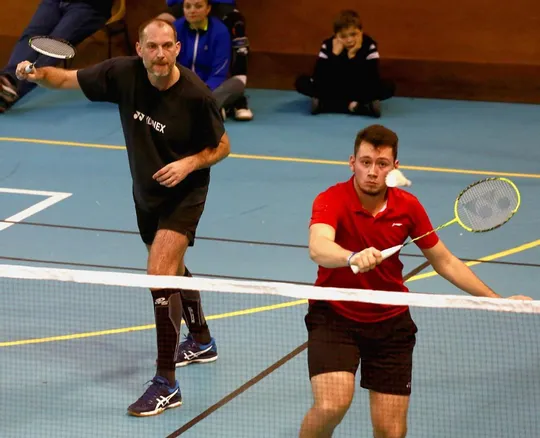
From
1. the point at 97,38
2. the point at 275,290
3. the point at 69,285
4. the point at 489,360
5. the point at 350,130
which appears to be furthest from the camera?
the point at 97,38

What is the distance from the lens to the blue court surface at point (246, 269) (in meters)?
6.33

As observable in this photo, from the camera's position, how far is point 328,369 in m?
5.06

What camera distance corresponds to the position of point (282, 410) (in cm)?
634

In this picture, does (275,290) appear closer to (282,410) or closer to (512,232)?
(282,410)

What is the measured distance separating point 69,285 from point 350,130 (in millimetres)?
5801

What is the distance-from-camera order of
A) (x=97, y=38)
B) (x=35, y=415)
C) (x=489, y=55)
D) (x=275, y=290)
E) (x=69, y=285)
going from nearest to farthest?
1. (x=275, y=290)
2. (x=35, y=415)
3. (x=69, y=285)
4. (x=489, y=55)
5. (x=97, y=38)

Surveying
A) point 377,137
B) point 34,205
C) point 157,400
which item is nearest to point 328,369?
point 377,137

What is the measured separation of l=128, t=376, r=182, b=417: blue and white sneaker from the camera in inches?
247

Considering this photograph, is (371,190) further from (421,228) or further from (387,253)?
(387,253)

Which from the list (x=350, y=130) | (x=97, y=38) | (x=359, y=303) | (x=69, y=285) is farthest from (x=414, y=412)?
(x=97, y=38)

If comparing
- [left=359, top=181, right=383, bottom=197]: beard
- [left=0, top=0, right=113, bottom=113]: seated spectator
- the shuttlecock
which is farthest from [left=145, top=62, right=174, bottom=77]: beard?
[left=0, top=0, right=113, bottom=113]: seated spectator

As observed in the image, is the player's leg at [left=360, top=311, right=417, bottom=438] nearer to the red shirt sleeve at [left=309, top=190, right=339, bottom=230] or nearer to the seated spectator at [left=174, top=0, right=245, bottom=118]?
the red shirt sleeve at [left=309, top=190, right=339, bottom=230]

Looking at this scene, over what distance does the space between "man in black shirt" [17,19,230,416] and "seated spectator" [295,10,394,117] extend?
7200mm

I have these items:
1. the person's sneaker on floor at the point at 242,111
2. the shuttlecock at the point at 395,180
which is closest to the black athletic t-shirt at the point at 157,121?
the shuttlecock at the point at 395,180
